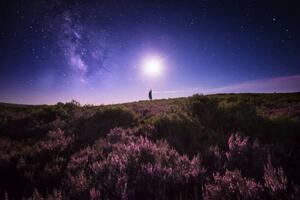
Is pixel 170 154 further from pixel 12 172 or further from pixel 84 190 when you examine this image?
pixel 12 172

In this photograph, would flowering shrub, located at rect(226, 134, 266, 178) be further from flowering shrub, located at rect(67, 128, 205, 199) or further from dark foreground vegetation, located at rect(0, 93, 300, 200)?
flowering shrub, located at rect(67, 128, 205, 199)

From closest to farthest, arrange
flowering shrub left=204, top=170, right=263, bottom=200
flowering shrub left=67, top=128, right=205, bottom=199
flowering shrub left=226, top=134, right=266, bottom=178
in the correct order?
flowering shrub left=204, top=170, right=263, bottom=200, flowering shrub left=67, top=128, right=205, bottom=199, flowering shrub left=226, top=134, right=266, bottom=178

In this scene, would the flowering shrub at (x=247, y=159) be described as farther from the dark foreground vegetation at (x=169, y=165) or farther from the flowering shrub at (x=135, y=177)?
the flowering shrub at (x=135, y=177)

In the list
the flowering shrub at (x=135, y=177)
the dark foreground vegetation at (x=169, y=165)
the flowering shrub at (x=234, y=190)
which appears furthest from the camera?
the flowering shrub at (x=135, y=177)

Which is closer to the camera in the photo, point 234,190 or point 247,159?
point 234,190

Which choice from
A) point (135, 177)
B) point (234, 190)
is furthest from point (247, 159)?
point (135, 177)

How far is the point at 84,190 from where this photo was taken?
418 centimetres

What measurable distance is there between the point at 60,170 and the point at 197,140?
408cm

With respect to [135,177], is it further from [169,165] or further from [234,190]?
[234,190]

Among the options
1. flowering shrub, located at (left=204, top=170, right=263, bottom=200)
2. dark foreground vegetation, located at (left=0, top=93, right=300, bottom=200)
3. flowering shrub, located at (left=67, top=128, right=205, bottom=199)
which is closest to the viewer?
flowering shrub, located at (left=204, top=170, right=263, bottom=200)

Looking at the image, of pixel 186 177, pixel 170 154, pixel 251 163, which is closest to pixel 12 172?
pixel 170 154

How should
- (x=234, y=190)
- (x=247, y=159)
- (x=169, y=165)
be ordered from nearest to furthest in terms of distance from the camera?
(x=234, y=190), (x=169, y=165), (x=247, y=159)

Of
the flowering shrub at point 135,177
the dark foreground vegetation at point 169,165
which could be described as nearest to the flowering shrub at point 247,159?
the dark foreground vegetation at point 169,165

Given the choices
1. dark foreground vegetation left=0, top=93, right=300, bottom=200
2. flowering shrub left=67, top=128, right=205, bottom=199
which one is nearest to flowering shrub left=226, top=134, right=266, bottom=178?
dark foreground vegetation left=0, top=93, right=300, bottom=200
